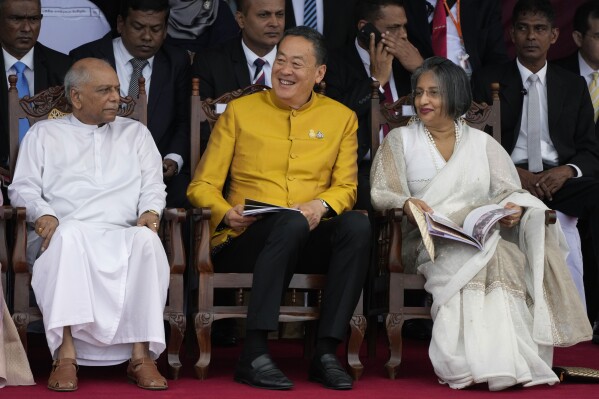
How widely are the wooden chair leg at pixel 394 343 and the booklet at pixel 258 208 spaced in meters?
0.63

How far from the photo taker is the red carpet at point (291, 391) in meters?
5.14

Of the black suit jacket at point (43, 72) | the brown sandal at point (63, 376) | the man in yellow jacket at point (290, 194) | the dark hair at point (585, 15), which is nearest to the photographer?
the brown sandal at point (63, 376)

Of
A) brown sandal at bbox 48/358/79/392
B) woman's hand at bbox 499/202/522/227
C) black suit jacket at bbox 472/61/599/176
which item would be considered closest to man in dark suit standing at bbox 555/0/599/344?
black suit jacket at bbox 472/61/599/176

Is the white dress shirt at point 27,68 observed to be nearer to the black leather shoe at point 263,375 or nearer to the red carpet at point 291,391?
the red carpet at point 291,391

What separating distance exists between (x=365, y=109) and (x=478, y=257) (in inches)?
49.1

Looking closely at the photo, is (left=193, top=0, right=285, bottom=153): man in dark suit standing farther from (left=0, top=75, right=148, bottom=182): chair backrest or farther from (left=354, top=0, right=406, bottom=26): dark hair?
(left=0, top=75, right=148, bottom=182): chair backrest

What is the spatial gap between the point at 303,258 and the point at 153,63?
158 centimetres

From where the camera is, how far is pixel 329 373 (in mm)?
5391

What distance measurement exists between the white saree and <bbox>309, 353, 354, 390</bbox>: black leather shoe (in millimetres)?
410

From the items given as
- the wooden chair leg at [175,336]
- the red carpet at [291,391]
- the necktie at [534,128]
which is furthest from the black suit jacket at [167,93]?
the necktie at [534,128]

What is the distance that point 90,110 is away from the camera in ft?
19.0

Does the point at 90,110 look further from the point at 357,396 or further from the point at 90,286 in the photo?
the point at 357,396

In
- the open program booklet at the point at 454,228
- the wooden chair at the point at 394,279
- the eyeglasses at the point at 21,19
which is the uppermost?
the eyeglasses at the point at 21,19

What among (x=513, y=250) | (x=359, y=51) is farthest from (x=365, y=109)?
(x=513, y=250)
